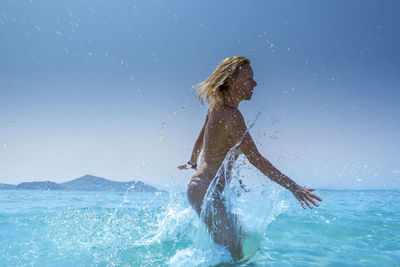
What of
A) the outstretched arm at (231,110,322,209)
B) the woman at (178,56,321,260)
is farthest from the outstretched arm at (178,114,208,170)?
the outstretched arm at (231,110,322,209)

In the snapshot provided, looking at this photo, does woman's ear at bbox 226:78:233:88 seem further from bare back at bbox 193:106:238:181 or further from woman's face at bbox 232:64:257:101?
bare back at bbox 193:106:238:181

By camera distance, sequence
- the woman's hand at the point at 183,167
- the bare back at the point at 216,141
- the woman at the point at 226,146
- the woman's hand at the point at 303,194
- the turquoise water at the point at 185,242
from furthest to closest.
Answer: the woman's hand at the point at 183,167 → the turquoise water at the point at 185,242 → the bare back at the point at 216,141 → the woman at the point at 226,146 → the woman's hand at the point at 303,194

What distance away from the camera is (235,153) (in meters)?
2.38

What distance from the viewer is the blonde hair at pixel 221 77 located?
2455 mm

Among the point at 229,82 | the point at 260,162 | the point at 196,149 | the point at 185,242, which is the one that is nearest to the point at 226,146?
the point at 260,162

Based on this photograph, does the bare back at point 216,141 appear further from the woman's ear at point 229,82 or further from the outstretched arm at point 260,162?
the woman's ear at point 229,82

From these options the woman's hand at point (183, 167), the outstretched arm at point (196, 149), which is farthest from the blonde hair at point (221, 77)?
the woman's hand at point (183, 167)

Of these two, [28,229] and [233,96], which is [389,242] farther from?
[28,229]

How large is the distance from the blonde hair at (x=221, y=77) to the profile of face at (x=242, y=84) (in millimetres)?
40

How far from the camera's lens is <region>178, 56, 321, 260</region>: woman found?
84.8 inches

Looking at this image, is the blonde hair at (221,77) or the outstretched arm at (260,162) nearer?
the outstretched arm at (260,162)

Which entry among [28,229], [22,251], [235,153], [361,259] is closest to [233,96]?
[235,153]

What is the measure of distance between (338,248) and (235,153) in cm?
180

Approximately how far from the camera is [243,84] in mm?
2471
